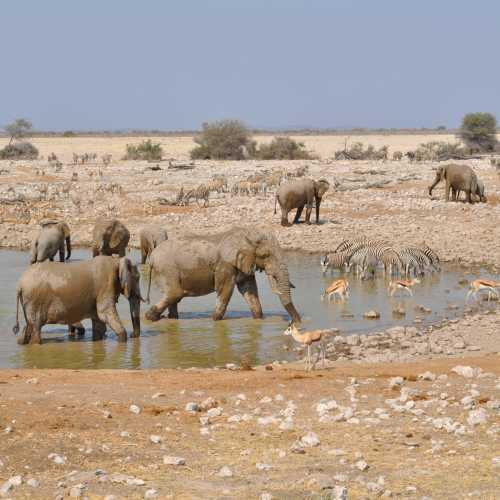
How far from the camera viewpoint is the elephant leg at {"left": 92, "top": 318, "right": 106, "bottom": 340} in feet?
53.3

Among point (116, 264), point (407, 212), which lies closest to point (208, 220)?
point (407, 212)

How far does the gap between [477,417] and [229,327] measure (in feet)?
26.4

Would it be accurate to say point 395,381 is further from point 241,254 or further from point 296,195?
point 296,195

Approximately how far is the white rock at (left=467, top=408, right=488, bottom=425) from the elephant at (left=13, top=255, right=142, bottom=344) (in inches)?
278

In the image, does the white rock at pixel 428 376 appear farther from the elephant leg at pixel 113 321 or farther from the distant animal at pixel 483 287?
the distant animal at pixel 483 287

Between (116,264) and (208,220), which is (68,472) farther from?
(208,220)

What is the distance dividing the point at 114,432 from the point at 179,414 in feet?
2.72

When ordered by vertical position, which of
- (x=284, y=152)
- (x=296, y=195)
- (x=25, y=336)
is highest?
(x=284, y=152)

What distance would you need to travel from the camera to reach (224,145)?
56094mm

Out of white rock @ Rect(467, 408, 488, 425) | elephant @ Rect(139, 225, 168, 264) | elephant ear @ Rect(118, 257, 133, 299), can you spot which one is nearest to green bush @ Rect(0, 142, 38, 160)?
elephant @ Rect(139, 225, 168, 264)

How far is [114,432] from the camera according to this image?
948cm

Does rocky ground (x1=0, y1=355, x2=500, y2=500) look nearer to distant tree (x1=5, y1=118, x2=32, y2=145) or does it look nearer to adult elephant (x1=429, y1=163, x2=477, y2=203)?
adult elephant (x1=429, y1=163, x2=477, y2=203)

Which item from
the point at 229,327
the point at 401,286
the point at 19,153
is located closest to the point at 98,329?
the point at 229,327

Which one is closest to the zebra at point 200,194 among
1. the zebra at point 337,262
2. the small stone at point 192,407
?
the zebra at point 337,262
